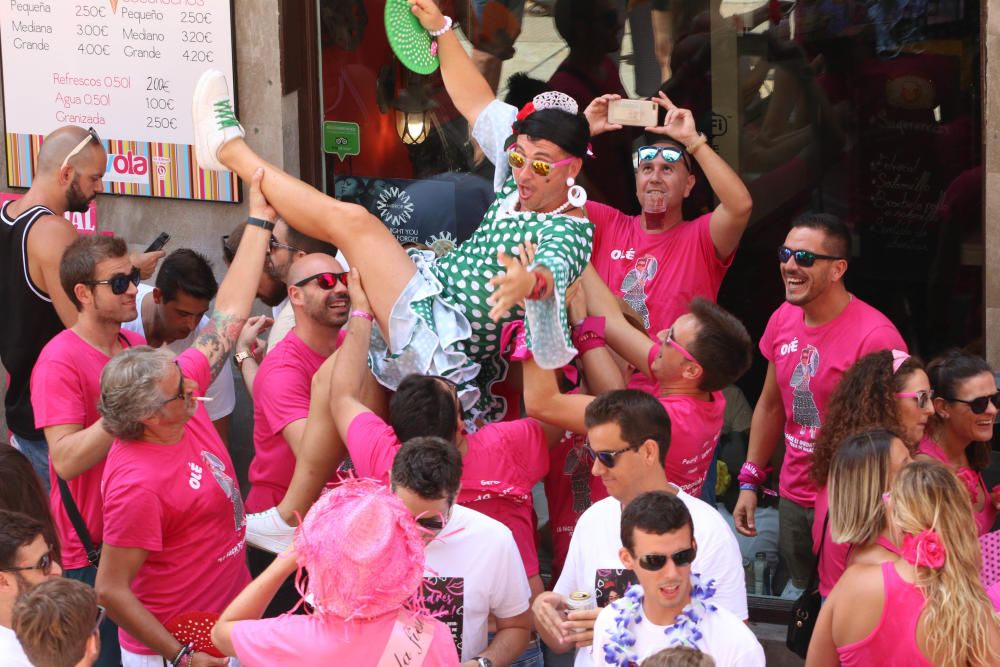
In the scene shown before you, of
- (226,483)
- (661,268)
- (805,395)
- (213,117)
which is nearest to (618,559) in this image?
(226,483)

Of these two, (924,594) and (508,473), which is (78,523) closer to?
(508,473)

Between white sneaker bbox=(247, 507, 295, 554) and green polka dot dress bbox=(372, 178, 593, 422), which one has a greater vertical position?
green polka dot dress bbox=(372, 178, 593, 422)

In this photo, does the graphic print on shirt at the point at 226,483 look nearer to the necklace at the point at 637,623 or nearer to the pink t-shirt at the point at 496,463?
the pink t-shirt at the point at 496,463

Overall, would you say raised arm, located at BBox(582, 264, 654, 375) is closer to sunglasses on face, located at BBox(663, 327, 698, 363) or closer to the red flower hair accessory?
sunglasses on face, located at BBox(663, 327, 698, 363)

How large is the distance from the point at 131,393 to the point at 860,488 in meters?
2.12

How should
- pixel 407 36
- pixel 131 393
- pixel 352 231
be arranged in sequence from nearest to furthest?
1. pixel 131 393
2. pixel 352 231
3. pixel 407 36

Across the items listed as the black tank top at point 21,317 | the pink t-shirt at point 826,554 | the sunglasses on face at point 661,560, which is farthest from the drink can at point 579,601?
the black tank top at point 21,317

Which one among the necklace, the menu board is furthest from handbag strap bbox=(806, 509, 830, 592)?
the menu board

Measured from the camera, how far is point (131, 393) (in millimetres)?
3918

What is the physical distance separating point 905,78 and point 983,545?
103 inches

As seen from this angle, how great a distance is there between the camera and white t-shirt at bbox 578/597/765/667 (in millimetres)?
2996

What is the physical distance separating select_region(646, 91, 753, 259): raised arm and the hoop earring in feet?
2.53

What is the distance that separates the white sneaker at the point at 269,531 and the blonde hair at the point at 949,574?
2.06m

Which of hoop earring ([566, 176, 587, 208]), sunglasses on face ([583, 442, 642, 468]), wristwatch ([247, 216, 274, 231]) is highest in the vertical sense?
hoop earring ([566, 176, 587, 208])
